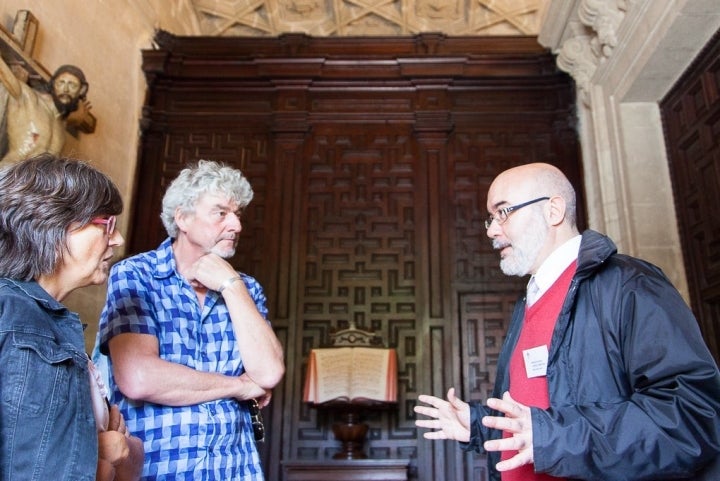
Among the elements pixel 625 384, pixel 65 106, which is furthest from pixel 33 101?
pixel 625 384

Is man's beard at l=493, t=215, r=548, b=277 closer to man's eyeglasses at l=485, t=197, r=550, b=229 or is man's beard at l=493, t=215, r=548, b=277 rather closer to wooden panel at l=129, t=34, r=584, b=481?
man's eyeglasses at l=485, t=197, r=550, b=229

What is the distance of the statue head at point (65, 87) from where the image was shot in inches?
147

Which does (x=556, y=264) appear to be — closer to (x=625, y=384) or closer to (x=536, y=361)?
(x=536, y=361)

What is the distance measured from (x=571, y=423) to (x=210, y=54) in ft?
15.7

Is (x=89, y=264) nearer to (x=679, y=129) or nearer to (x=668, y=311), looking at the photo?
(x=668, y=311)

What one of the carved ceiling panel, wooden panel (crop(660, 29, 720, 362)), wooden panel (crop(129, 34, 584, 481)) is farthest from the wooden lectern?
the carved ceiling panel

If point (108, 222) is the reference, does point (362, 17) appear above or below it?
above

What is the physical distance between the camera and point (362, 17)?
5914mm

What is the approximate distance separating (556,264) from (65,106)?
10.3 feet

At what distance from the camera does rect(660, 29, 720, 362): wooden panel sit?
11.9ft

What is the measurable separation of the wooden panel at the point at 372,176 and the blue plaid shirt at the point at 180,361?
2653mm

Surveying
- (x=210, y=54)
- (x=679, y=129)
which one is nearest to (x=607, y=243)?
(x=679, y=129)

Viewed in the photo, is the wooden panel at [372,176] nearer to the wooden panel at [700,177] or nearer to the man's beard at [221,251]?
the wooden panel at [700,177]

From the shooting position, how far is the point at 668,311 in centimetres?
151
